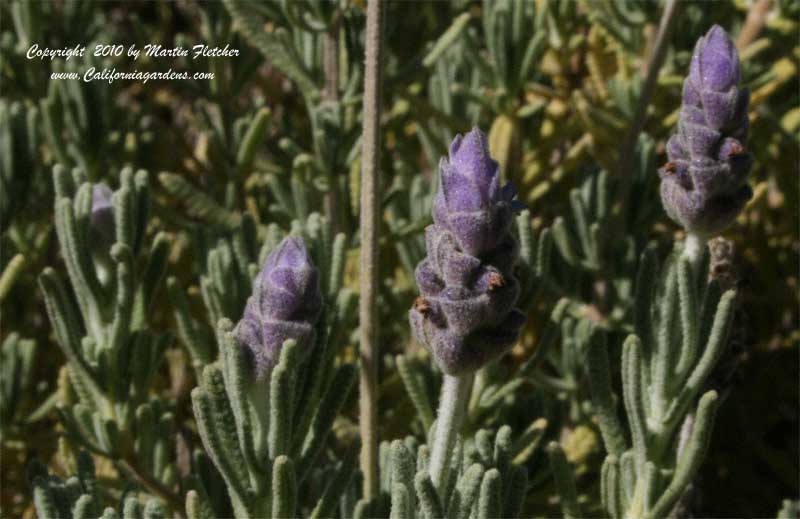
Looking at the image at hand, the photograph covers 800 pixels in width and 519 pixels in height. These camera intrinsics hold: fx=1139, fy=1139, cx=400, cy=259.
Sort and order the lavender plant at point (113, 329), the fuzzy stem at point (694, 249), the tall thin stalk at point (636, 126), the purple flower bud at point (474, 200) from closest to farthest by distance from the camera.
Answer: the purple flower bud at point (474, 200)
the fuzzy stem at point (694, 249)
the lavender plant at point (113, 329)
the tall thin stalk at point (636, 126)

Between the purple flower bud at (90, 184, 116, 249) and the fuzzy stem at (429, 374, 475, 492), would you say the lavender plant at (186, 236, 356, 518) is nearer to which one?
the fuzzy stem at (429, 374, 475, 492)

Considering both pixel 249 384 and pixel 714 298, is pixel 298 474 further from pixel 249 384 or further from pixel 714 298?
pixel 714 298

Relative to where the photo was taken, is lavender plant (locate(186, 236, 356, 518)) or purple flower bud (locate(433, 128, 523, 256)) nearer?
purple flower bud (locate(433, 128, 523, 256))

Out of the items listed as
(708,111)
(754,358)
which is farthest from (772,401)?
(708,111)

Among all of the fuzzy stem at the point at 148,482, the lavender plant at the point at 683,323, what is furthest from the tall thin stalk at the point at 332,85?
the lavender plant at the point at 683,323

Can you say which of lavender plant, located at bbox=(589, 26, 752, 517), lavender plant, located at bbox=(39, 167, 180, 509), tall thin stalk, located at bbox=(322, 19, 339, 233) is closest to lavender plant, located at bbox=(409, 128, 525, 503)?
lavender plant, located at bbox=(589, 26, 752, 517)

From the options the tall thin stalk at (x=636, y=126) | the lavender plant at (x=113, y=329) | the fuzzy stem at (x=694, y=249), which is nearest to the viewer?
the fuzzy stem at (x=694, y=249)

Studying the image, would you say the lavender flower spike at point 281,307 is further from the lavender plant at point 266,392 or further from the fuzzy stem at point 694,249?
the fuzzy stem at point 694,249

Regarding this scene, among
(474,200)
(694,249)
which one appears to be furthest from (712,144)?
(474,200)
